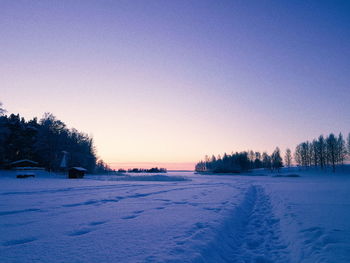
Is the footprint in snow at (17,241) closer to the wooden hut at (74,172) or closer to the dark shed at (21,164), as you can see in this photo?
the wooden hut at (74,172)

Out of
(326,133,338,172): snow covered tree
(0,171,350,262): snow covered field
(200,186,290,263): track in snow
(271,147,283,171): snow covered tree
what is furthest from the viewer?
(271,147,283,171): snow covered tree

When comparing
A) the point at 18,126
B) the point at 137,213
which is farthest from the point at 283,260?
the point at 18,126

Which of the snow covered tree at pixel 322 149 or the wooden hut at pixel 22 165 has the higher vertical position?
the snow covered tree at pixel 322 149

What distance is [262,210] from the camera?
8.38 meters

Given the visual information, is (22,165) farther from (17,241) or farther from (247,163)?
(247,163)

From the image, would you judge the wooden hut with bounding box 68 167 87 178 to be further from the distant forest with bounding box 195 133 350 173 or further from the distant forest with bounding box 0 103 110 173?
the distant forest with bounding box 195 133 350 173

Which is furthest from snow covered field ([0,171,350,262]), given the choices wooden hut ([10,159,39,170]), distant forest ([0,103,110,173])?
distant forest ([0,103,110,173])

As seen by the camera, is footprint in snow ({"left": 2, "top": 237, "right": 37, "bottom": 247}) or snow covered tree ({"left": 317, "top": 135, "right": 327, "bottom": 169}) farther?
snow covered tree ({"left": 317, "top": 135, "right": 327, "bottom": 169})

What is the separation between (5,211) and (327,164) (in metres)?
99.9

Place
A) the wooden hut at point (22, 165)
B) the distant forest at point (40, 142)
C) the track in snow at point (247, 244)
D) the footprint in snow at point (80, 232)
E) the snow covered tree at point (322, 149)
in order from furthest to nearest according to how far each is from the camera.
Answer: the snow covered tree at point (322, 149)
the distant forest at point (40, 142)
the wooden hut at point (22, 165)
the footprint in snow at point (80, 232)
the track in snow at point (247, 244)

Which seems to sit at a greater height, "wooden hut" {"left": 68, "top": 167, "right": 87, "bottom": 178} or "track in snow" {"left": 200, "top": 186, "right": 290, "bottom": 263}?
"track in snow" {"left": 200, "top": 186, "right": 290, "bottom": 263}

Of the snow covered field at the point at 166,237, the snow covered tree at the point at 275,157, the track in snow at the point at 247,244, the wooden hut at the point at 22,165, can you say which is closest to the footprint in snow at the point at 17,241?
the snow covered field at the point at 166,237

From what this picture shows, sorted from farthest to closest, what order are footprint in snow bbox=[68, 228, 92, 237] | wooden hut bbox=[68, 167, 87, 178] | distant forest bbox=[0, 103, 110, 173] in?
distant forest bbox=[0, 103, 110, 173]
wooden hut bbox=[68, 167, 87, 178]
footprint in snow bbox=[68, 228, 92, 237]

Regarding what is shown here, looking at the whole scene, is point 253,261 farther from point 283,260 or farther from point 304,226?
point 304,226
